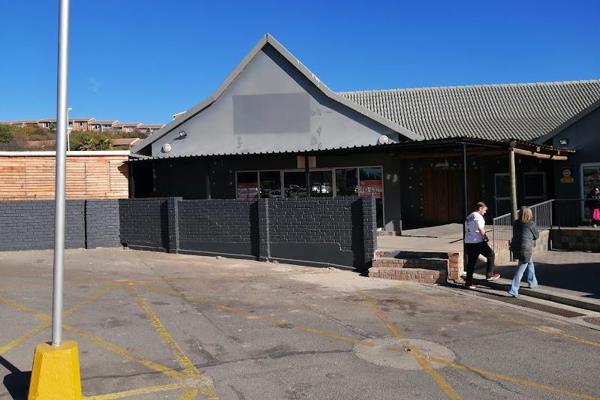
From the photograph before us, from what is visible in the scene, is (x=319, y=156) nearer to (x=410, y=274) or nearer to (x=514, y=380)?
(x=410, y=274)

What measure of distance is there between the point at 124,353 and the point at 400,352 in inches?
123

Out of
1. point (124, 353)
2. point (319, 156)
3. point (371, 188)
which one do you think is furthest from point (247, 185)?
point (124, 353)

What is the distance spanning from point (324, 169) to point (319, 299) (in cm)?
977

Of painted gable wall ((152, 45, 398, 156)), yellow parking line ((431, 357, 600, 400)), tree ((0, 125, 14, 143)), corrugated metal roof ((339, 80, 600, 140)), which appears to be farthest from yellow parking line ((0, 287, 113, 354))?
tree ((0, 125, 14, 143))

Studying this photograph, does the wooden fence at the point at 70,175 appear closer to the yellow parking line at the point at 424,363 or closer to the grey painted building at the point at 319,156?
the grey painted building at the point at 319,156

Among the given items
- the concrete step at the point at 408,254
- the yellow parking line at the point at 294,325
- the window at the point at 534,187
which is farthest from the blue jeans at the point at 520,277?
the window at the point at 534,187

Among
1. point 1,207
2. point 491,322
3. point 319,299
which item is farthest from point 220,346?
point 1,207

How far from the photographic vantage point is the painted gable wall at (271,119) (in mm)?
18469

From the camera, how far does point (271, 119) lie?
19047 millimetres

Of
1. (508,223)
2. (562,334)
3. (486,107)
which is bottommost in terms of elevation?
(562,334)

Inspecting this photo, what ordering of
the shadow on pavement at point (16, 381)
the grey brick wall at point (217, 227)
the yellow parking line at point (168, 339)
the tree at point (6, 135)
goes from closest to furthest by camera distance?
the shadow on pavement at point (16, 381) < the yellow parking line at point (168, 339) < the grey brick wall at point (217, 227) < the tree at point (6, 135)

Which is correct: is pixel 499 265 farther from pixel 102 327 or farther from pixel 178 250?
pixel 102 327

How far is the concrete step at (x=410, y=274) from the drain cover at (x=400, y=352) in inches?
180

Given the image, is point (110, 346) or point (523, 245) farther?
point (523, 245)
